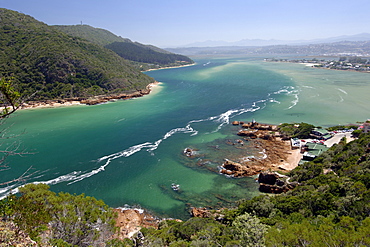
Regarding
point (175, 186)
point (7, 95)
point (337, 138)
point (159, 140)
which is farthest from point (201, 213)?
point (337, 138)

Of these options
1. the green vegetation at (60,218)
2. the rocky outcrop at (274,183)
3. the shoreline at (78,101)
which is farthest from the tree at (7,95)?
the shoreline at (78,101)

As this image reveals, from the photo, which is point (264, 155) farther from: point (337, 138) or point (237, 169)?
point (337, 138)

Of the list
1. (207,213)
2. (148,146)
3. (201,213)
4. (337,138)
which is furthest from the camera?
(337,138)

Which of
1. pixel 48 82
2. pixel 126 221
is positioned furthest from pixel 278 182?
pixel 48 82

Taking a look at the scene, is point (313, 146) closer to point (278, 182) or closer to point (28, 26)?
point (278, 182)

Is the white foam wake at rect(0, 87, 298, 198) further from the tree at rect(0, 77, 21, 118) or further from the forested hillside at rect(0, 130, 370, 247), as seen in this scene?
the tree at rect(0, 77, 21, 118)

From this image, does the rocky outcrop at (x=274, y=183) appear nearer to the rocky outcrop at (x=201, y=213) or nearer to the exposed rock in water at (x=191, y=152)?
the rocky outcrop at (x=201, y=213)

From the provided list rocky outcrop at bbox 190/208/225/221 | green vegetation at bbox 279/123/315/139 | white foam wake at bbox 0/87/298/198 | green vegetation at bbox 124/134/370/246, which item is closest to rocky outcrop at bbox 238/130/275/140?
green vegetation at bbox 279/123/315/139
